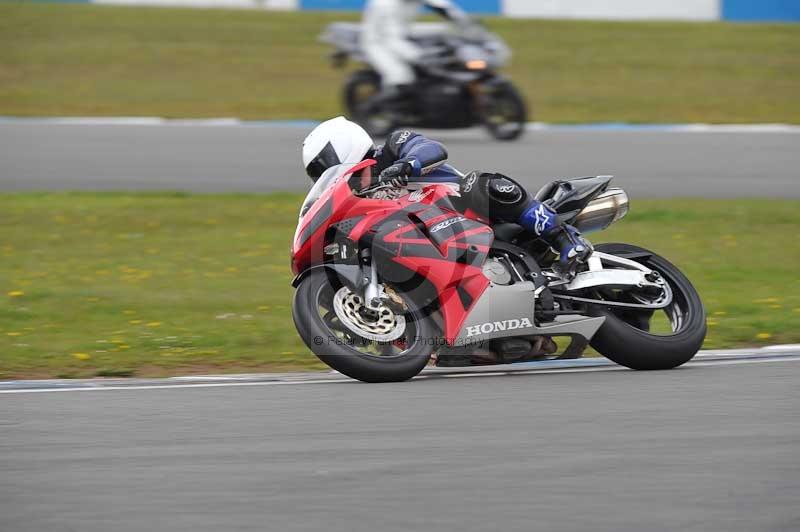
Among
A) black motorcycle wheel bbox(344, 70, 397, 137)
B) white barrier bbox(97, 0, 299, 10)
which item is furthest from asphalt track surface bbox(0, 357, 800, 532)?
white barrier bbox(97, 0, 299, 10)

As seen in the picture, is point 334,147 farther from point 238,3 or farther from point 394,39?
point 238,3

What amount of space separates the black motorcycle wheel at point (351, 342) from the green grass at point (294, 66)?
1305cm

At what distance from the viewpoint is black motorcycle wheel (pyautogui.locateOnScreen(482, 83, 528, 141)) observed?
16016mm

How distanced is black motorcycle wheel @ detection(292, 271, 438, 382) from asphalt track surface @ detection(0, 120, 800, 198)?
23.1ft

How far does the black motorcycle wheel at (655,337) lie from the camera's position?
245 inches

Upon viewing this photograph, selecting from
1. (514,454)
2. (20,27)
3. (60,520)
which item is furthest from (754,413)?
(20,27)

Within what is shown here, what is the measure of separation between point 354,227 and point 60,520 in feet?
7.59

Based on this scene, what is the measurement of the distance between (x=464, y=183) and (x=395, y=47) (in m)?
10.2

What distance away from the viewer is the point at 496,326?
617cm

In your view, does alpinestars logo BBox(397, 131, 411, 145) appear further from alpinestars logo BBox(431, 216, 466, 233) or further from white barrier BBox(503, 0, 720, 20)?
white barrier BBox(503, 0, 720, 20)

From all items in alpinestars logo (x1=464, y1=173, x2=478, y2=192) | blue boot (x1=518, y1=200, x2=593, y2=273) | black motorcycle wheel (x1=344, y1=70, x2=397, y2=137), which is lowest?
black motorcycle wheel (x1=344, y1=70, x2=397, y2=137)

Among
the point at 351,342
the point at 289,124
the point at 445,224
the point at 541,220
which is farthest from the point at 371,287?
the point at 289,124

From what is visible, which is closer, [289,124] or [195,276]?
[195,276]

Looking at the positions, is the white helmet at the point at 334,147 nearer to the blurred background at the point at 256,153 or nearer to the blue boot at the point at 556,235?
the blue boot at the point at 556,235
